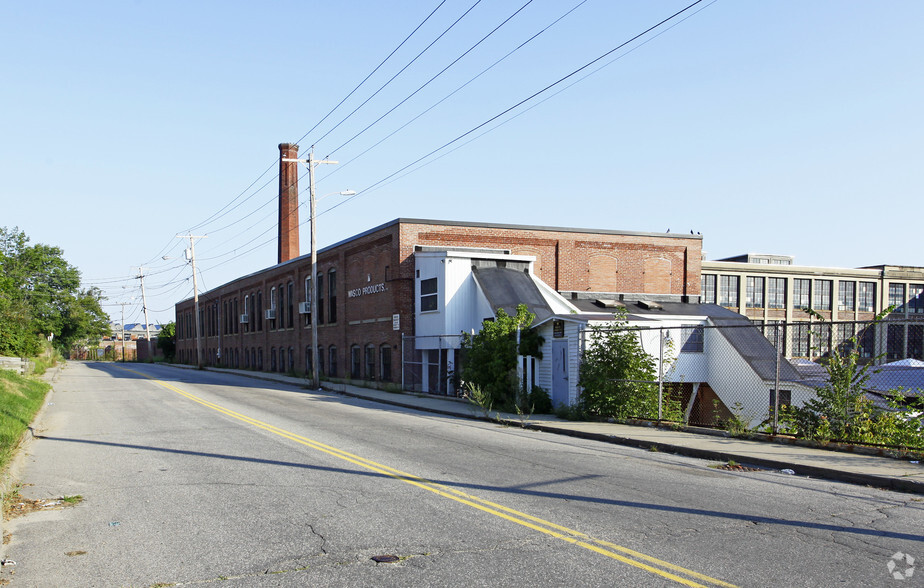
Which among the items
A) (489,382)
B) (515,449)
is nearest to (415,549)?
(515,449)

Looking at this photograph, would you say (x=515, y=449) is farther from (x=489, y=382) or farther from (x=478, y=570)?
(x=489, y=382)

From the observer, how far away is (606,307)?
30469mm

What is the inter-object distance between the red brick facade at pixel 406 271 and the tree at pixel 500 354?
872cm

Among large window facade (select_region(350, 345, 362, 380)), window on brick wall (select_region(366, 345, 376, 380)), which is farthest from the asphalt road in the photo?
large window facade (select_region(350, 345, 362, 380))

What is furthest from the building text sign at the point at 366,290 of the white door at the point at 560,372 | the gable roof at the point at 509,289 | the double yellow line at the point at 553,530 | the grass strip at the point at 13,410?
the double yellow line at the point at 553,530

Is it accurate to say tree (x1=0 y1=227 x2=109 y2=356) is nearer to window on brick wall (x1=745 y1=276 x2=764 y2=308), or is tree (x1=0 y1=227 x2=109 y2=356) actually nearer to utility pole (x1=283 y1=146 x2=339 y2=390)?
utility pole (x1=283 y1=146 x2=339 y2=390)

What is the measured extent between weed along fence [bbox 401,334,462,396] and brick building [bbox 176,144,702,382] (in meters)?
0.83

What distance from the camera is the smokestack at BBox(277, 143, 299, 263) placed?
57.9 m

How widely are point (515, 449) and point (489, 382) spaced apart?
9322 millimetres

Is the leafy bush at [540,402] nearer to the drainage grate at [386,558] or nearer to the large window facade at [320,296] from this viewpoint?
the drainage grate at [386,558]

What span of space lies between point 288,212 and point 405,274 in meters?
29.9

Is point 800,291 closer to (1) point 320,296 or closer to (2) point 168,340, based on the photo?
(1) point 320,296

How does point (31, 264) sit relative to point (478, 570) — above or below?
above

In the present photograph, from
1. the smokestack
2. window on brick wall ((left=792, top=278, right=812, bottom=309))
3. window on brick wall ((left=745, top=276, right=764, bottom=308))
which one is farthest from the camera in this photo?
window on brick wall ((left=792, top=278, right=812, bottom=309))
